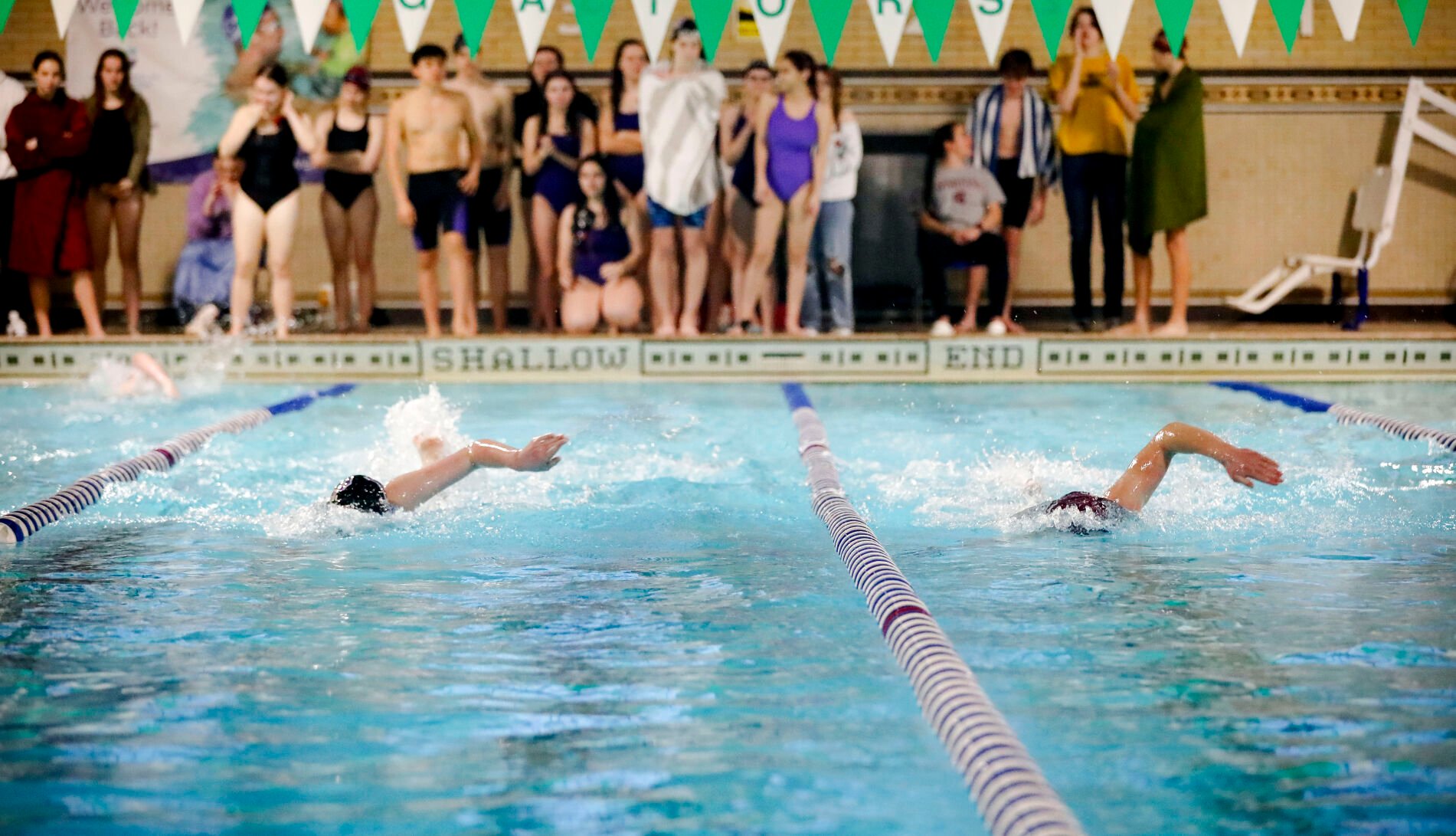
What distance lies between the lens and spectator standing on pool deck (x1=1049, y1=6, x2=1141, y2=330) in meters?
8.59

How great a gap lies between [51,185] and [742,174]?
4143 millimetres

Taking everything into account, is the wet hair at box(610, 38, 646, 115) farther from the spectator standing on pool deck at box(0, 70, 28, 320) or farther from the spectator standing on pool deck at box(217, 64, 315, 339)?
the spectator standing on pool deck at box(0, 70, 28, 320)

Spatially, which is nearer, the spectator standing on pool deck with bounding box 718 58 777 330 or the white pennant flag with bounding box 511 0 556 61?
the white pennant flag with bounding box 511 0 556 61

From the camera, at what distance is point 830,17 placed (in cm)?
699

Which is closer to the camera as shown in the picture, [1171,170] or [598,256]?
[1171,170]

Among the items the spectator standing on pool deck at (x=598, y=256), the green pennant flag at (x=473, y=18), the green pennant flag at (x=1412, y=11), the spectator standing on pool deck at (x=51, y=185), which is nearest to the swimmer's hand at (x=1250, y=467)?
the green pennant flag at (x=1412, y=11)

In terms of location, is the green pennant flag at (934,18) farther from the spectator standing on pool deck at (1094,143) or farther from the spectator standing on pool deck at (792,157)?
the spectator standing on pool deck at (1094,143)

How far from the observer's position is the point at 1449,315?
10.4 m

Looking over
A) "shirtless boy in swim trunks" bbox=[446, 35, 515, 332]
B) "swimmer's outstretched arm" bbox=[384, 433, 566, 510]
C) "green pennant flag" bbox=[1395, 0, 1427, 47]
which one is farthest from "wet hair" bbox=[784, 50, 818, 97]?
"swimmer's outstretched arm" bbox=[384, 433, 566, 510]

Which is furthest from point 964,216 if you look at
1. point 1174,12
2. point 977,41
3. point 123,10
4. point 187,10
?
point 123,10

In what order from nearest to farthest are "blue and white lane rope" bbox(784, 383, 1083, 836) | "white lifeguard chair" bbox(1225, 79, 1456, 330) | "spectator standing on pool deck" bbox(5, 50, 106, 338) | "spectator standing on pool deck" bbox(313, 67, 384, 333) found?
"blue and white lane rope" bbox(784, 383, 1083, 836), "spectator standing on pool deck" bbox(5, 50, 106, 338), "spectator standing on pool deck" bbox(313, 67, 384, 333), "white lifeguard chair" bbox(1225, 79, 1456, 330)

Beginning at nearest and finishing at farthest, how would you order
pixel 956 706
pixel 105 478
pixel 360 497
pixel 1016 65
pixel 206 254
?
pixel 956 706 → pixel 360 497 → pixel 105 478 → pixel 1016 65 → pixel 206 254

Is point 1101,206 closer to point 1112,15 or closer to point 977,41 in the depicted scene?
point 1112,15

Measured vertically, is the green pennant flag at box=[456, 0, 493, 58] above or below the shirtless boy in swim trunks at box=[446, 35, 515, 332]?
above
